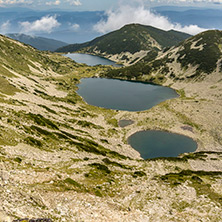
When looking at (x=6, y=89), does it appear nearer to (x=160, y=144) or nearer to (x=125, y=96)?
(x=160, y=144)

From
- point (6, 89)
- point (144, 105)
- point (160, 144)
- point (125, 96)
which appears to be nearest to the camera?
point (6, 89)

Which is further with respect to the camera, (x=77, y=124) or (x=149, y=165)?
(x=77, y=124)

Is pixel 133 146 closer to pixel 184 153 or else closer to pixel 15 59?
pixel 184 153

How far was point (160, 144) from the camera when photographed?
90375 mm

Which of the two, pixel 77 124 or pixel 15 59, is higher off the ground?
pixel 15 59

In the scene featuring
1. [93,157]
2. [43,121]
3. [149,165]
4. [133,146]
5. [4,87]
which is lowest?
[133,146]

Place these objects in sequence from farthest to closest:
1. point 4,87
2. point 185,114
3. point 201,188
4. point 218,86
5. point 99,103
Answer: point 218,86, point 99,103, point 185,114, point 4,87, point 201,188

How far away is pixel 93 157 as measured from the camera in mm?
57938

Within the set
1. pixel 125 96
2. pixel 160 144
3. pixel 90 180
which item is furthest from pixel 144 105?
pixel 90 180

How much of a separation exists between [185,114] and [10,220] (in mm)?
116443

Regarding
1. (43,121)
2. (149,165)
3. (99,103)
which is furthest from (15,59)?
(149,165)

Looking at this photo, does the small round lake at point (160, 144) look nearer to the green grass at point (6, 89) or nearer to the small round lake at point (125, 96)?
the small round lake at point (125, 96)

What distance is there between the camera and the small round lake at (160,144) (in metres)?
83.4

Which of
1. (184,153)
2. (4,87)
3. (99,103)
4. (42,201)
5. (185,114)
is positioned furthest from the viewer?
(99,103)
